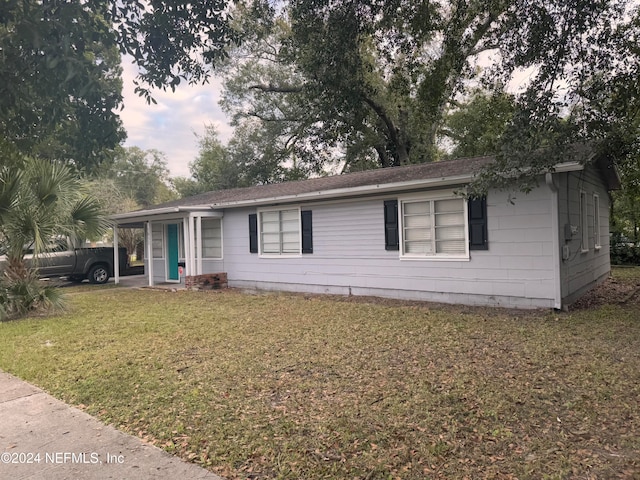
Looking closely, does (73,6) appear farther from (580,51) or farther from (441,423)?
(580,51)

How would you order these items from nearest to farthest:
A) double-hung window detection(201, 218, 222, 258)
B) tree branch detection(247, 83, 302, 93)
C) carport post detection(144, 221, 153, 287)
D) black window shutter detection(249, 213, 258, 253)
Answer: black window shutter detection(249, 213, 258, 253), double-hung window detection(201, 218, 222, 258), carport post detection(144, 221, 153, 287), tree branch detection(247, 83, 302, 93)

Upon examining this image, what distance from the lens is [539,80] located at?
6.70 meters

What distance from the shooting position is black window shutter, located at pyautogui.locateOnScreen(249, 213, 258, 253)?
1198 centimetres

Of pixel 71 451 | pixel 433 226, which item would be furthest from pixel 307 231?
pixel 71 451

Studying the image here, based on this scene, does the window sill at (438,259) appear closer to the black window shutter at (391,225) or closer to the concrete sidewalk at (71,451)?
the black window shutter at (391,225)

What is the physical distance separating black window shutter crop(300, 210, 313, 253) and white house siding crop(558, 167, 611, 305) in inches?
218

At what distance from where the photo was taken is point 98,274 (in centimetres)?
1502

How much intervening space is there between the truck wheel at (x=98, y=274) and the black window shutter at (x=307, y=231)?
818 centimetres

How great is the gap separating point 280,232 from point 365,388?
785 centimetres

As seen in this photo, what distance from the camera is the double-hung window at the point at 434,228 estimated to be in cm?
853

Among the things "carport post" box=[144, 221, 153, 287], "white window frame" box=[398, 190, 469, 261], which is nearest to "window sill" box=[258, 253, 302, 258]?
"white window frame" box=[398, 190, 469, 261]

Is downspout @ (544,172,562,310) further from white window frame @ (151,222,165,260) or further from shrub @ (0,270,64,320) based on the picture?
white window frame @ (151,222,165,260)

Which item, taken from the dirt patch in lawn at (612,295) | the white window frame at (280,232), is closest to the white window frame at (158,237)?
the white window frame at (280,232)

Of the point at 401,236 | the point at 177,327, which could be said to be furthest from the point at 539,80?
the point at 177,327
